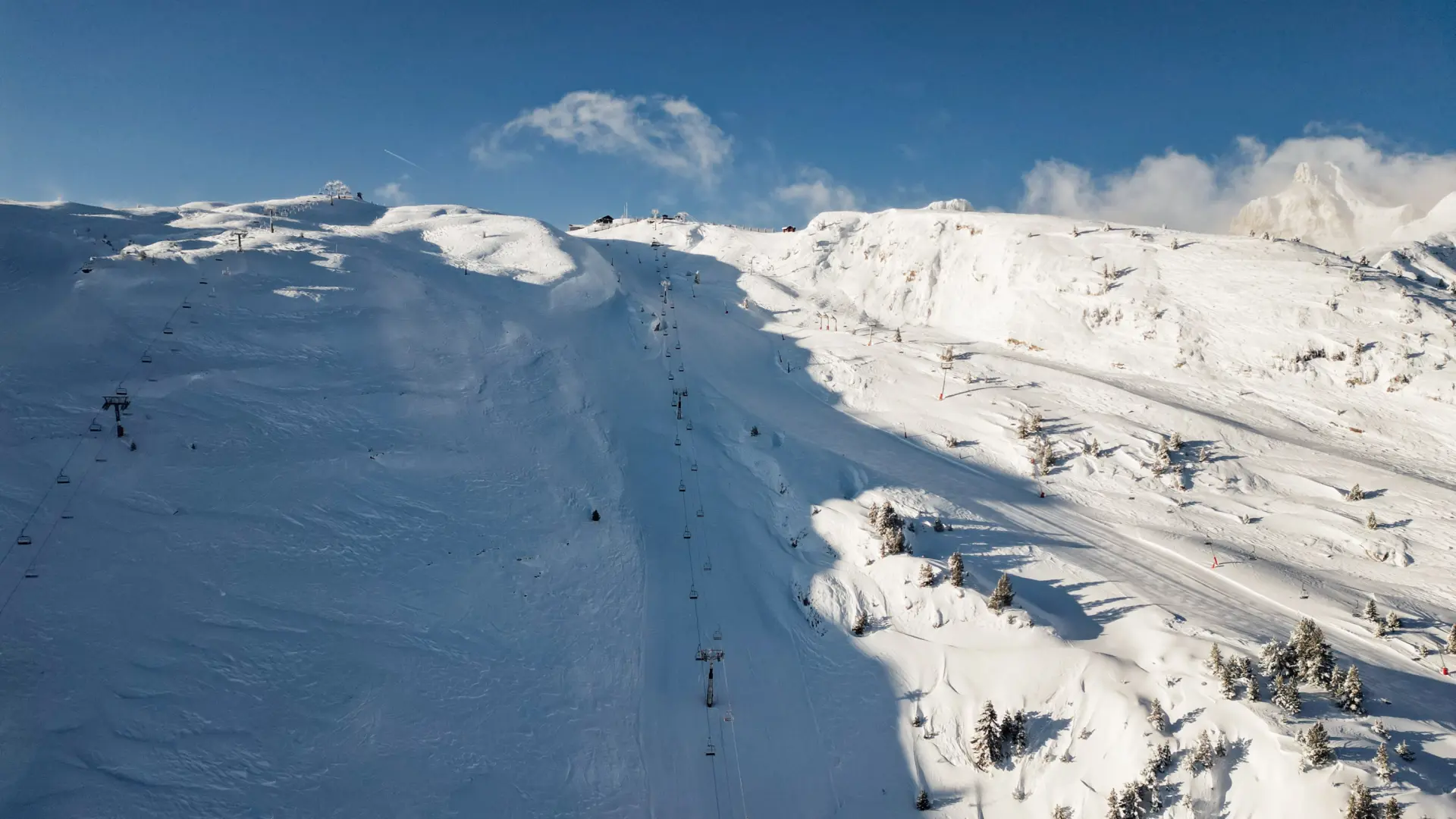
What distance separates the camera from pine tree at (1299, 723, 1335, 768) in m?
18.9

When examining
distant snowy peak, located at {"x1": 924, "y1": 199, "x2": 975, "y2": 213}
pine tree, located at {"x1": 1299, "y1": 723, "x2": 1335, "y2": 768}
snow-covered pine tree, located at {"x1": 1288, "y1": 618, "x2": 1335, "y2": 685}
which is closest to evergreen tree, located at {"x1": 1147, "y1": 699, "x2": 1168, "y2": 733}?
pine tree, located at {"x1": 1299, "y1": 723, "x2": 1335, "y2": 768}

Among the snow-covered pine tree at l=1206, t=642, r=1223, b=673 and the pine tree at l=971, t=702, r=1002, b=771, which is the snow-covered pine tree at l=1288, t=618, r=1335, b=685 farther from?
the pine tree at l=971, t=702, r=1002, b=771

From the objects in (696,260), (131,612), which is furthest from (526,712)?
(696,260)

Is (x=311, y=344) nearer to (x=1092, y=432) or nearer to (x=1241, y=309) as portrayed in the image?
(x=1092, y=432)

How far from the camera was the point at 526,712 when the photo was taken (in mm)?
24625

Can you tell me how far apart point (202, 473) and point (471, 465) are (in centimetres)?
1113

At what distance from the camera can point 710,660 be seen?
2841 centimetres

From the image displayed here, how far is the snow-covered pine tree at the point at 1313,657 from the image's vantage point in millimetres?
21906

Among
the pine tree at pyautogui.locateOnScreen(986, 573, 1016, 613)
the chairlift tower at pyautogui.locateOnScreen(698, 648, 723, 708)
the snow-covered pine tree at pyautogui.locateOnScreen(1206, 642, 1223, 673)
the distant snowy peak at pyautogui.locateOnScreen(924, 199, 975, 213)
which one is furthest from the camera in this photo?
the distant snowy peak at pyautogui.locateOnScreen(924, 199, 975, 213)

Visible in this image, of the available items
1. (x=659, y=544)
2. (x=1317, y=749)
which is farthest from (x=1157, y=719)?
(x=659, y=544)

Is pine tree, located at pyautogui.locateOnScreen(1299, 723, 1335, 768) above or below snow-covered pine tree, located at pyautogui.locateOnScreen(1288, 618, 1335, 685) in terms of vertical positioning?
below

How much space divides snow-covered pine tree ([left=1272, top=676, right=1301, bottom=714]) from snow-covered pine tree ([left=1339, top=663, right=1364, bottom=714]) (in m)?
1.14

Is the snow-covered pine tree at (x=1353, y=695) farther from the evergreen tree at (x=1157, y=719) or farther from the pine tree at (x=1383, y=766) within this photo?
the evergreen tree at (x=1157, y=719)

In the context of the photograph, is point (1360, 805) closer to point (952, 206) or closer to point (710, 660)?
point (710, 660)
